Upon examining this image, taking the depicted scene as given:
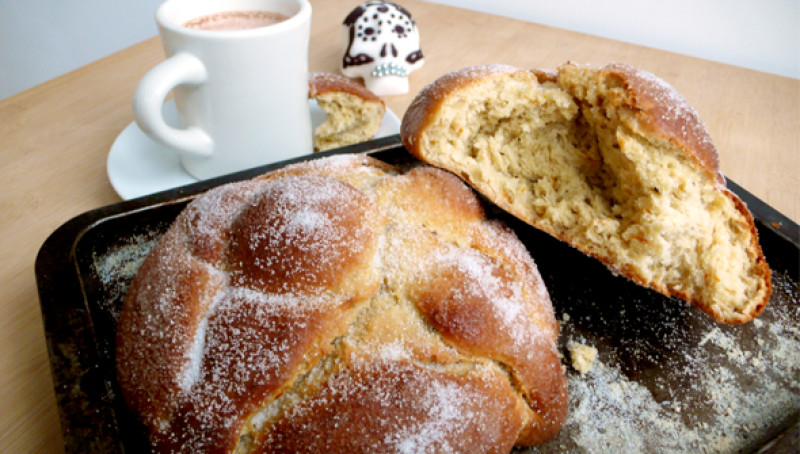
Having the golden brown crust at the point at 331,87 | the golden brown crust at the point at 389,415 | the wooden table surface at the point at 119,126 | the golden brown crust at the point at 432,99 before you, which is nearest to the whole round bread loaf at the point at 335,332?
the golden brown crust at the point at 389,415

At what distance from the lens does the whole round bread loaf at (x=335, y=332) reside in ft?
2.01

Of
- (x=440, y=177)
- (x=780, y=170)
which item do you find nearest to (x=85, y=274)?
(x=440, y=177)

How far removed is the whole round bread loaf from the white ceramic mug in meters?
0.32

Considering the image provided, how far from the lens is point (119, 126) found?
4.53 feet

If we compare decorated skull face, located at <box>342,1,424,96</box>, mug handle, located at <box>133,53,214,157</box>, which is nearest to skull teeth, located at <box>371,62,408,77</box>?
decorated skull face, located at <box>342,1,424,96</box>

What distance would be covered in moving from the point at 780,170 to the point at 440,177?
100 cm

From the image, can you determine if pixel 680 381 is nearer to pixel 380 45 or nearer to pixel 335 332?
pixel 335 332

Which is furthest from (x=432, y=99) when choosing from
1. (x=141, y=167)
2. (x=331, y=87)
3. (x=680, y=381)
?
(x=141, y=167)

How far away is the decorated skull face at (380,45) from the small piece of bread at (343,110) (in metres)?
0.27

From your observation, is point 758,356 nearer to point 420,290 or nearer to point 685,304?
point 685,304

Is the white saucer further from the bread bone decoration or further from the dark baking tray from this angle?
the bread bone decoration

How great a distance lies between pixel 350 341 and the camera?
649 mm

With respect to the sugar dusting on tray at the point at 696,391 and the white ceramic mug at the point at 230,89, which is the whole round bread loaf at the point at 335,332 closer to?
the sugar dusting on tray at the point at 696,391

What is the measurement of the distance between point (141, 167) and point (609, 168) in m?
0.91
